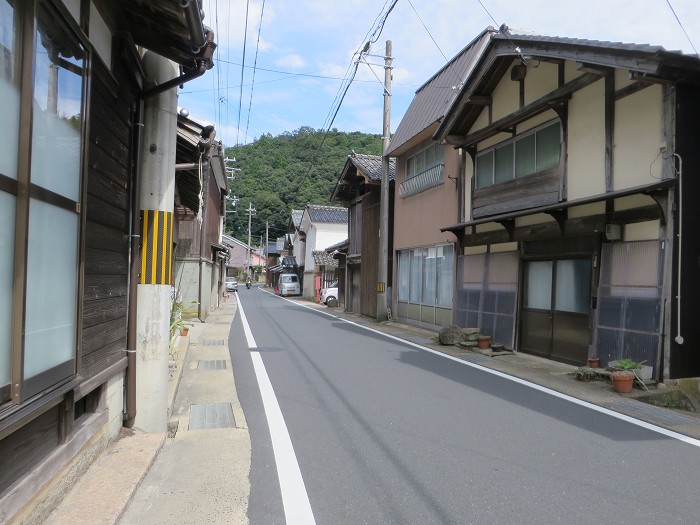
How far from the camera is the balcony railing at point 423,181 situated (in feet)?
51.5

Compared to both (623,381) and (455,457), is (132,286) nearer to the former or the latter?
(455,457)

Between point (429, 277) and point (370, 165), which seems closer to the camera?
point (429, 277)

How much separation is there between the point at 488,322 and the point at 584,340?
10.5 ft

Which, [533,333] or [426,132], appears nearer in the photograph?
[533,333]

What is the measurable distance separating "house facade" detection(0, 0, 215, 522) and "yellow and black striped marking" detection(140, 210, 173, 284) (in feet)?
0.05

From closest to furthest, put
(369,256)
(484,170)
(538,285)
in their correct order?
(538,285)
(484,170)
(369,256)

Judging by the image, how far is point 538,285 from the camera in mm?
10953

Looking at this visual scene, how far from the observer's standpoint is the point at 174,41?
4.72 m

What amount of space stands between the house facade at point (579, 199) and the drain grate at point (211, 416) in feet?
20.9

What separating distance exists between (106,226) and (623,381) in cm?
710

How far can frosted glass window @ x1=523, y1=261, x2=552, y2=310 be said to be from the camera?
10633 millimetres

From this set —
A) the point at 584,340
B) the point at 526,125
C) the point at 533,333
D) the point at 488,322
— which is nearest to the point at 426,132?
the point at 526,125

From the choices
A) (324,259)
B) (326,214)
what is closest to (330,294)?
(324,259)

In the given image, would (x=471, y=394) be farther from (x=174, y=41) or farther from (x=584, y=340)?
(x=174, y=41)
